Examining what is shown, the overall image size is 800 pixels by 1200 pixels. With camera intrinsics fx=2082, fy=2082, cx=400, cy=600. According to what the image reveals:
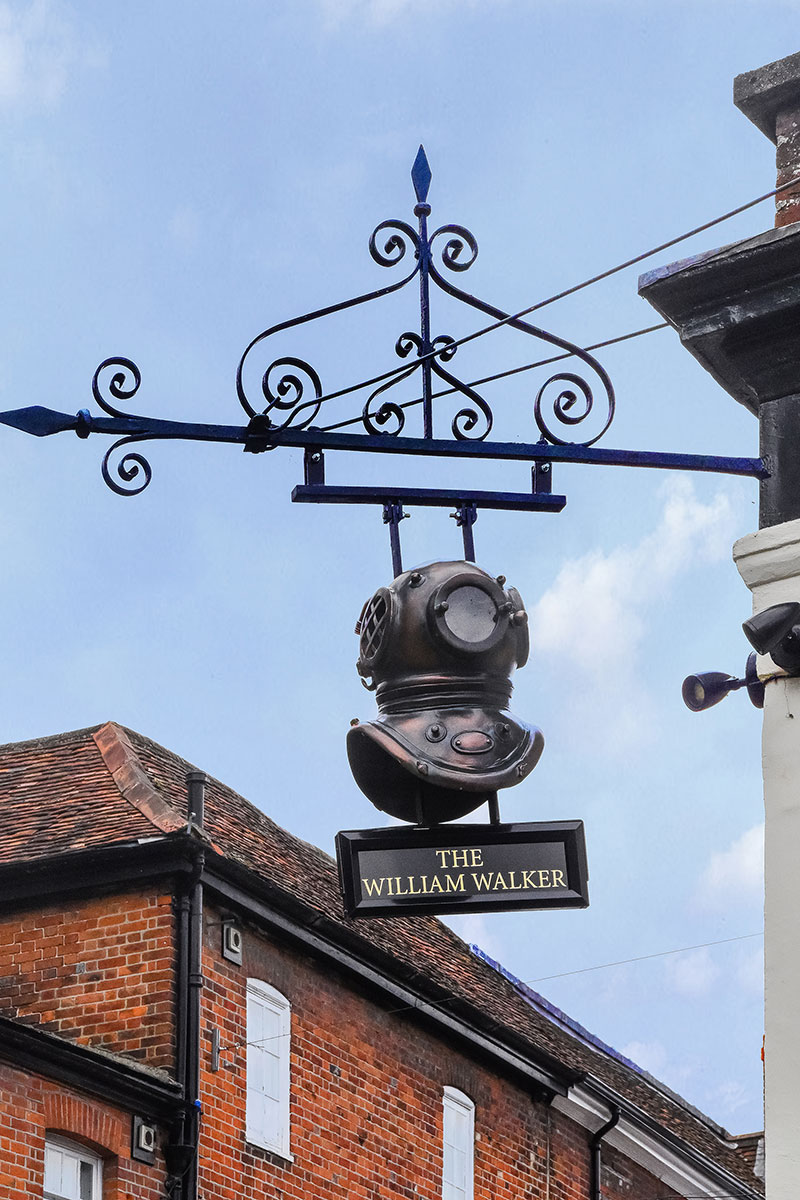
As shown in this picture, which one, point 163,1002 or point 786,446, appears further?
point 163,1002

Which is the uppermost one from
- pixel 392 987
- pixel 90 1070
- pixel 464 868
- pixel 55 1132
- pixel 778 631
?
pixel 392 987

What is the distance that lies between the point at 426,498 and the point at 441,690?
0.67 metres

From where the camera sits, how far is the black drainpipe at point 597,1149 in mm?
23938

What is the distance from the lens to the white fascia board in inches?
931

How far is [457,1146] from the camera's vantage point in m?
21.6

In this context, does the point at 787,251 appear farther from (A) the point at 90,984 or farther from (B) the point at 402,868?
(A) the point at 90,984

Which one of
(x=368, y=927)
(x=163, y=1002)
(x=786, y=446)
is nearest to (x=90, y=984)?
(x=163, y=1002)

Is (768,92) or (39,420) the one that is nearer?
(39,420)

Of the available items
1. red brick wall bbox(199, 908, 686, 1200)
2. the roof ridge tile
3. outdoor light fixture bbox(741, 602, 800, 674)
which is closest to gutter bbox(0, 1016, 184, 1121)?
red brick wall bbox(199, 908, 686, 1200)

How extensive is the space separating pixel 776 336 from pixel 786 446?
403 millimetres

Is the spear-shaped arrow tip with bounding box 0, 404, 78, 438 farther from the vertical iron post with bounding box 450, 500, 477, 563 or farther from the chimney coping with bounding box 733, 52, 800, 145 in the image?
the chimney coping with bounding box 733, 52, 800, 145

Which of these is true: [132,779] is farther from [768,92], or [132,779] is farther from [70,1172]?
[768,92]

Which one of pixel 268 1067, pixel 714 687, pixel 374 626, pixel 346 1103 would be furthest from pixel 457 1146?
pixel 374 626

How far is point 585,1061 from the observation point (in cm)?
2550
